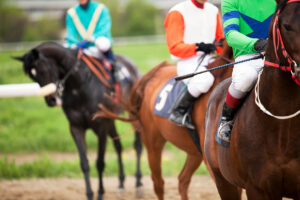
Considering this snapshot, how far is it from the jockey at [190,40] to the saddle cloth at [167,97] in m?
0.19

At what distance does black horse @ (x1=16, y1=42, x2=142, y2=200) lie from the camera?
586 centimetres

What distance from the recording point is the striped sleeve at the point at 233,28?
126 inches

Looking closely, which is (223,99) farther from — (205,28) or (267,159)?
(205,28)

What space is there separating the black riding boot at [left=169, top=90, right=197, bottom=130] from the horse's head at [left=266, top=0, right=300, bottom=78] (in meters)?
1.82

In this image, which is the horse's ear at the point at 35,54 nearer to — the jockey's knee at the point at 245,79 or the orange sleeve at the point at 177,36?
the orange sleeve at the point at 177,36

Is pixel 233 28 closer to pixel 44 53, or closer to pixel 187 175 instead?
pixel 187 175

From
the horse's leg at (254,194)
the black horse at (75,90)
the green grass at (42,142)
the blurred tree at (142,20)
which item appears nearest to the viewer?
the horse's leg at (254,194)

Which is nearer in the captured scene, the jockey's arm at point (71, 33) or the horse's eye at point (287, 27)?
the horse's eye at point (287, 27)

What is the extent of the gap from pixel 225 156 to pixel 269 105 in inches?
24.8

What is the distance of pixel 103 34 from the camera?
6.66 m

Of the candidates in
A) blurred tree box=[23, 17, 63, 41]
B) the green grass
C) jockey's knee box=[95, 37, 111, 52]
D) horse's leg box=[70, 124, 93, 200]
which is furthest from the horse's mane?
blurred tree box=[23, 17, 63, 41]

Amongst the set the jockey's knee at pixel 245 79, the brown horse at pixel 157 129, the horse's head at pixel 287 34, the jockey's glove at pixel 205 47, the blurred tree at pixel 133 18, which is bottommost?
the blurred tree at pixel 133 18

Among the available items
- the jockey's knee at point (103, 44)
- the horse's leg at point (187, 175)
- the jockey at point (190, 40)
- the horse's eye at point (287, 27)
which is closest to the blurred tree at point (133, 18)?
the jockey's knee at point (103, 44)

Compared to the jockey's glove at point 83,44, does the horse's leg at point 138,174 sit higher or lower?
lower
